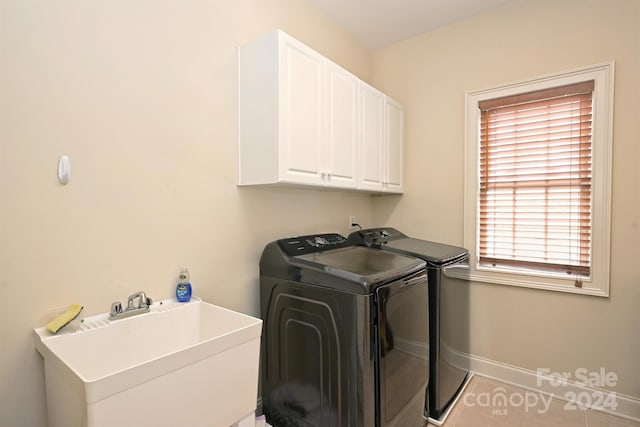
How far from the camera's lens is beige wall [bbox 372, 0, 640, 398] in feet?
6.37

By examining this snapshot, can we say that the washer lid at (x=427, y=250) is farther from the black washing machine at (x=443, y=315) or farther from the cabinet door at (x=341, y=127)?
the cabinet door at (x=341, y=127)

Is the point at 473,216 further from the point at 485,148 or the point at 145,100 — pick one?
the point at 145,100

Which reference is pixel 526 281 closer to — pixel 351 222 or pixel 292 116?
pixel 351 222

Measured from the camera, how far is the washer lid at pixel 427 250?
2004mm

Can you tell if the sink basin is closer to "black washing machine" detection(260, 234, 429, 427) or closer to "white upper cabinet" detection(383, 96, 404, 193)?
"black washing machine" detection(260, 234, 429, 427)

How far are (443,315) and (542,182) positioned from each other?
1230mm

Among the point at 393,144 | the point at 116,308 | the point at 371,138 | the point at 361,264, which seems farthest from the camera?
the point at 393,144

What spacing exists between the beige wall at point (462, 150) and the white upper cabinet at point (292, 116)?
0.94m

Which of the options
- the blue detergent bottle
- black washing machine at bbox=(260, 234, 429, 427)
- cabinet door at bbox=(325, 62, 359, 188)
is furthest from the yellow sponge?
cabinet door at bbox=(325, 62, 359, 188)

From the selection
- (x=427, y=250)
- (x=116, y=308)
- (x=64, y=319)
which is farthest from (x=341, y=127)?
(x=64, y=319)

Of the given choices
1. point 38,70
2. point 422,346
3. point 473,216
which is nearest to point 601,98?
point 473,216

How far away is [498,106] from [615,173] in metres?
0.87

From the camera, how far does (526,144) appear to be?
2291mm

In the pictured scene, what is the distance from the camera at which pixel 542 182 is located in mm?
2230
